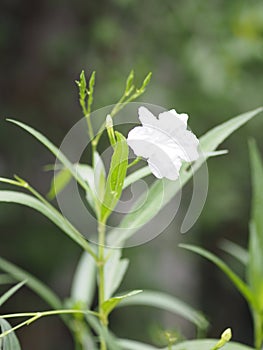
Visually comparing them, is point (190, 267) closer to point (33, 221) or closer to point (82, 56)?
point (33, 221)

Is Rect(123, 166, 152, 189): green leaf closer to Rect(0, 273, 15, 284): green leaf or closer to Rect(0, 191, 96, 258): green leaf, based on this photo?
Rect(0, 191, 96, 258): green leaf

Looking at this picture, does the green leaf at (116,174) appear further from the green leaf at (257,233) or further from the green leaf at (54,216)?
the green leaf at (257,233)

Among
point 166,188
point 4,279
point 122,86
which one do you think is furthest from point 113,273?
point 122,86

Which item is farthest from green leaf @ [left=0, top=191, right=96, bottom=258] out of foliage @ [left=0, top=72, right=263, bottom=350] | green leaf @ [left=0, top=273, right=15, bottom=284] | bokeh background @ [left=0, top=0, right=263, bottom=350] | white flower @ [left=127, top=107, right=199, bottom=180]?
bokeh background @ [left=0, top=0, right=263, bottom=350]

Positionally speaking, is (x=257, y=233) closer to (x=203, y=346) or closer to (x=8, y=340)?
(x=203, y=346)

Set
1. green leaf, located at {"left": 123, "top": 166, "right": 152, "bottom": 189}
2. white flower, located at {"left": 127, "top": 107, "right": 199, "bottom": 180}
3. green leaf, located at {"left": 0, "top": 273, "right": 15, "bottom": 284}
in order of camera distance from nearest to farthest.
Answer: white flower, located at {"left": 127, "top": 107, "right": 199, "bottom": 180} → green leaf, located at {"left": 123, "top": 166, "right": 152, "bottom": 189} → green leaf, located at {"left": 0, "top": 273, "right": 15, "bottom": 284}

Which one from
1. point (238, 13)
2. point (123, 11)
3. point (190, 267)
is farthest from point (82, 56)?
point (190, 267)

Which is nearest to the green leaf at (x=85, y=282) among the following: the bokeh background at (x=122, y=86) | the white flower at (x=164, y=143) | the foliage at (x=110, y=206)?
the foliage at (x=110, y=206)
